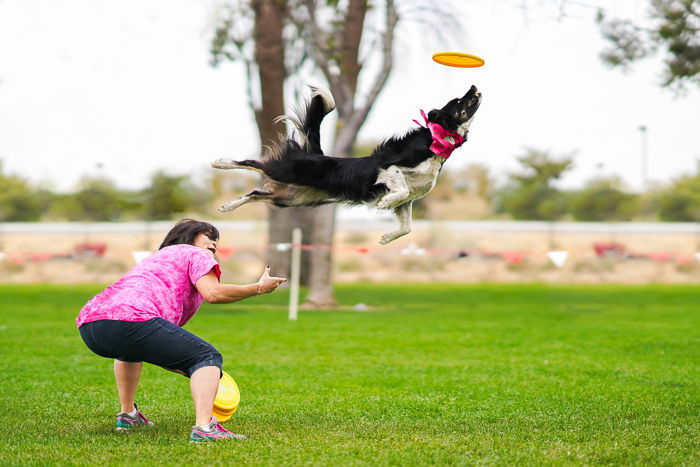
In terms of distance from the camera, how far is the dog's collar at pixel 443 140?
3.40 m

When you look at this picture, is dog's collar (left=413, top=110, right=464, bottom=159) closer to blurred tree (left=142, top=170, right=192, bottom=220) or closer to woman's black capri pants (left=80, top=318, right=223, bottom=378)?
woman's black capri pants (left=80, top=318, right=223, bottom=378)

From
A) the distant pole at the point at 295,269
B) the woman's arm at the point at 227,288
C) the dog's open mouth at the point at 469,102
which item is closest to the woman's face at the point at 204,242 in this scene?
the woman's arm at the point at 227,288

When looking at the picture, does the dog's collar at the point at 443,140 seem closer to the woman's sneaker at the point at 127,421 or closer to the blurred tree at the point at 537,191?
the woman's sneaker at the point at 127,421

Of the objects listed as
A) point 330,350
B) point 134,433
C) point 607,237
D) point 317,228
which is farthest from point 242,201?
point 607,237

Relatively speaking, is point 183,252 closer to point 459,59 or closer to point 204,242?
point 204,242

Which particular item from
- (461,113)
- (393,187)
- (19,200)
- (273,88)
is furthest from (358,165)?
(19,200)

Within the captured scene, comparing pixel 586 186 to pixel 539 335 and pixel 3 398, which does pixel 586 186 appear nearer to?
pixel 539 335

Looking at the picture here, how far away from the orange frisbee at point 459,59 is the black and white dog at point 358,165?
266mm

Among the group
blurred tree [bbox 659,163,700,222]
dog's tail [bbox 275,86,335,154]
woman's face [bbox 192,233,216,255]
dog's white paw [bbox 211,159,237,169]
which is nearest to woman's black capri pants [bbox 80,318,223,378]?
woman's face [bbox 192,233,216,255]

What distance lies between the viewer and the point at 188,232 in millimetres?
4664

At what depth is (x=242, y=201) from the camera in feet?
12.0

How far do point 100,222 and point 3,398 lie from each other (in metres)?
24.9

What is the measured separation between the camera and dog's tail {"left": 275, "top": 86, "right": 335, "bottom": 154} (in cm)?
366

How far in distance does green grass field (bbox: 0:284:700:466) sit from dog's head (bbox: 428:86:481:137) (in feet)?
5.52
